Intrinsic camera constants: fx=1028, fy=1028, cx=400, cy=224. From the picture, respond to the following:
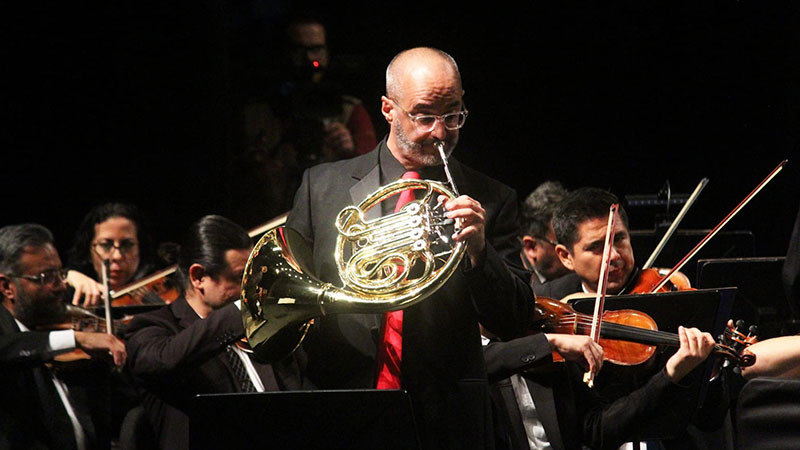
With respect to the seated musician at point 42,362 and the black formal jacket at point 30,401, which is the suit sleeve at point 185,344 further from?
the black formal jacket at point 30,401

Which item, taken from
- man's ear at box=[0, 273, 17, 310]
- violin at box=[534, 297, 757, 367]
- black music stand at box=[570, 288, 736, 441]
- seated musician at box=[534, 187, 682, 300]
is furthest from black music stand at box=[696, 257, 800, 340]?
man's ear at box=[0, 273, 17, 310]

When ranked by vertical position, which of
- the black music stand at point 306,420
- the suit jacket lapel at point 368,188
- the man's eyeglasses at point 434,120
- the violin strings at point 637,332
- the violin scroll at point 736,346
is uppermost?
the man's eyeglasses at point 434,120

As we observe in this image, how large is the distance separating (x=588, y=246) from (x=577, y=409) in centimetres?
60

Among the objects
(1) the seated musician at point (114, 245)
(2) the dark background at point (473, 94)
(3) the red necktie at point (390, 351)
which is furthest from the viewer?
(2) the dark background at point (473, 94)

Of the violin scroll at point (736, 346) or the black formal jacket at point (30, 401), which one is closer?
the violin scroll at point (736, 346)

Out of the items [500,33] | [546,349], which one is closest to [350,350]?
[546,349]

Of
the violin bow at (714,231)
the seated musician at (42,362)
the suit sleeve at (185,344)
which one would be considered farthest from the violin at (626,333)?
the seated musician at (42,362)

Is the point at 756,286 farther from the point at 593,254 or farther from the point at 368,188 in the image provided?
the point at 368,188

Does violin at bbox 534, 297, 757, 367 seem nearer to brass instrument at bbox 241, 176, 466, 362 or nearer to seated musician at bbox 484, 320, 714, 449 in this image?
seated musician at bbox 484, 320, 714, 449

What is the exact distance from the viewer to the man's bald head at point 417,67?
2.50 metres

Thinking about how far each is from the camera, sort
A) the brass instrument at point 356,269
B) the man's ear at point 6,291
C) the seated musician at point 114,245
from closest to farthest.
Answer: the brass instrument at point 356,269 → the man's ear at point 6,291 → the seated musician at point 114,245

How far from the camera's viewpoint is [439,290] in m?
2.45

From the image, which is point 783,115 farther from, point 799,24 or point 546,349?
point 546,349

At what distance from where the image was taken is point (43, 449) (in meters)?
3.25
